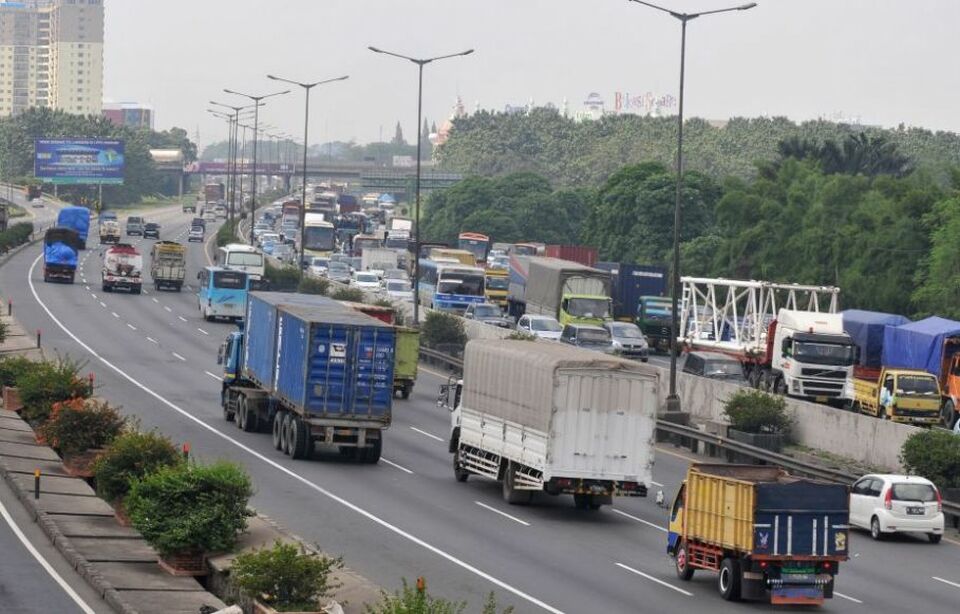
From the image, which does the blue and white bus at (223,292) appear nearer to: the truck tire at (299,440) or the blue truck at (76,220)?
the truck tire at (299,440)

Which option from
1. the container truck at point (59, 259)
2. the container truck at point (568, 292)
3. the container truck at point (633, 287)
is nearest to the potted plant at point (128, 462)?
the container truck at point (568, 292)

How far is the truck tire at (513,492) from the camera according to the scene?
34625 mm

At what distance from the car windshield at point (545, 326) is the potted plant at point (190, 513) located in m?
43.0

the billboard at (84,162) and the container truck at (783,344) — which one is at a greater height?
the billboard at (84,162)

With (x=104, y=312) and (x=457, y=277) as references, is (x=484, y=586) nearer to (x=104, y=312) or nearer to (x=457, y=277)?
Result: (x=104, y=312)

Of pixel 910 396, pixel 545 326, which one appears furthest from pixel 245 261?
pixel 910 396


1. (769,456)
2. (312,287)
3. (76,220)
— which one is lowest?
(769,456)

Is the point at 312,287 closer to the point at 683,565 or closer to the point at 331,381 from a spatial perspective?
the point at 331,381

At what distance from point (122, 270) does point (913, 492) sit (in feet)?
195

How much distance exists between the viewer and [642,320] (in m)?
76.9

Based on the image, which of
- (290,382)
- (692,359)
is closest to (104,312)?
(692,359)

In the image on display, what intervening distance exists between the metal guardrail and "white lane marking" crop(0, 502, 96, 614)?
57.7 ft

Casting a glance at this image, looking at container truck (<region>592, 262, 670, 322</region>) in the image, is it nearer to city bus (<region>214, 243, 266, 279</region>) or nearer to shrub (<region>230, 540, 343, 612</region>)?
city bus (<region>214, 243, 266, 279</region>)

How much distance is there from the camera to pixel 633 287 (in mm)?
84188
